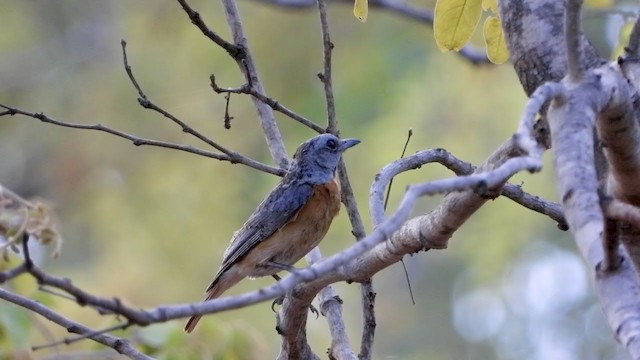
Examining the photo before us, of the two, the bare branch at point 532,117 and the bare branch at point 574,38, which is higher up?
the bare branch at point 574,38

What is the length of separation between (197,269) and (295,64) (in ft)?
8.38

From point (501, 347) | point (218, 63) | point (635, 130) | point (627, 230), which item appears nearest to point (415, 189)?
point (635, 130)

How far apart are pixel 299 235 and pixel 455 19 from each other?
151 centimetres

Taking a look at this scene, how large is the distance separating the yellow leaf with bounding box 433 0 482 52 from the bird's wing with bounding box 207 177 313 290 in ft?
4.59

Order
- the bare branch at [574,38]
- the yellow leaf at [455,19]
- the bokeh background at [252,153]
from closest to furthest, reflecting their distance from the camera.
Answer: the bare branch at [574,38] → the yellow leaf at [455,19] → the bokeh background at [252,153]

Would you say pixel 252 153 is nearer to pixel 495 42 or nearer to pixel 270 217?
pixel 270 217

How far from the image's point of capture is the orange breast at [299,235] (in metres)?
4.67

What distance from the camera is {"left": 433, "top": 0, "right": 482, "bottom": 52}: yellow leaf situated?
3.53 m

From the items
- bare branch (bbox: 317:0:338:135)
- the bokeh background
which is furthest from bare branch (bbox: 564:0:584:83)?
the bokeh background

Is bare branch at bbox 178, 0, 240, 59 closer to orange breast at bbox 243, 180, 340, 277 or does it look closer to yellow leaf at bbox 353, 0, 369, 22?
yellow leaf at bbox 353, 0, 369, 22

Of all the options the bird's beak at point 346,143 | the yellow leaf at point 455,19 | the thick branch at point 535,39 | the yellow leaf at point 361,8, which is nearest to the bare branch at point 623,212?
the thick branch at point 535,39

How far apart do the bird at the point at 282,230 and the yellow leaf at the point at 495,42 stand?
1045mm

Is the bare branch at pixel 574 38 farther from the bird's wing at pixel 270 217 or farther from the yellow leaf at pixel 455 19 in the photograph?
the bird's wing at pixel 270 217

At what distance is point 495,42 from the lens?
12.4ft
